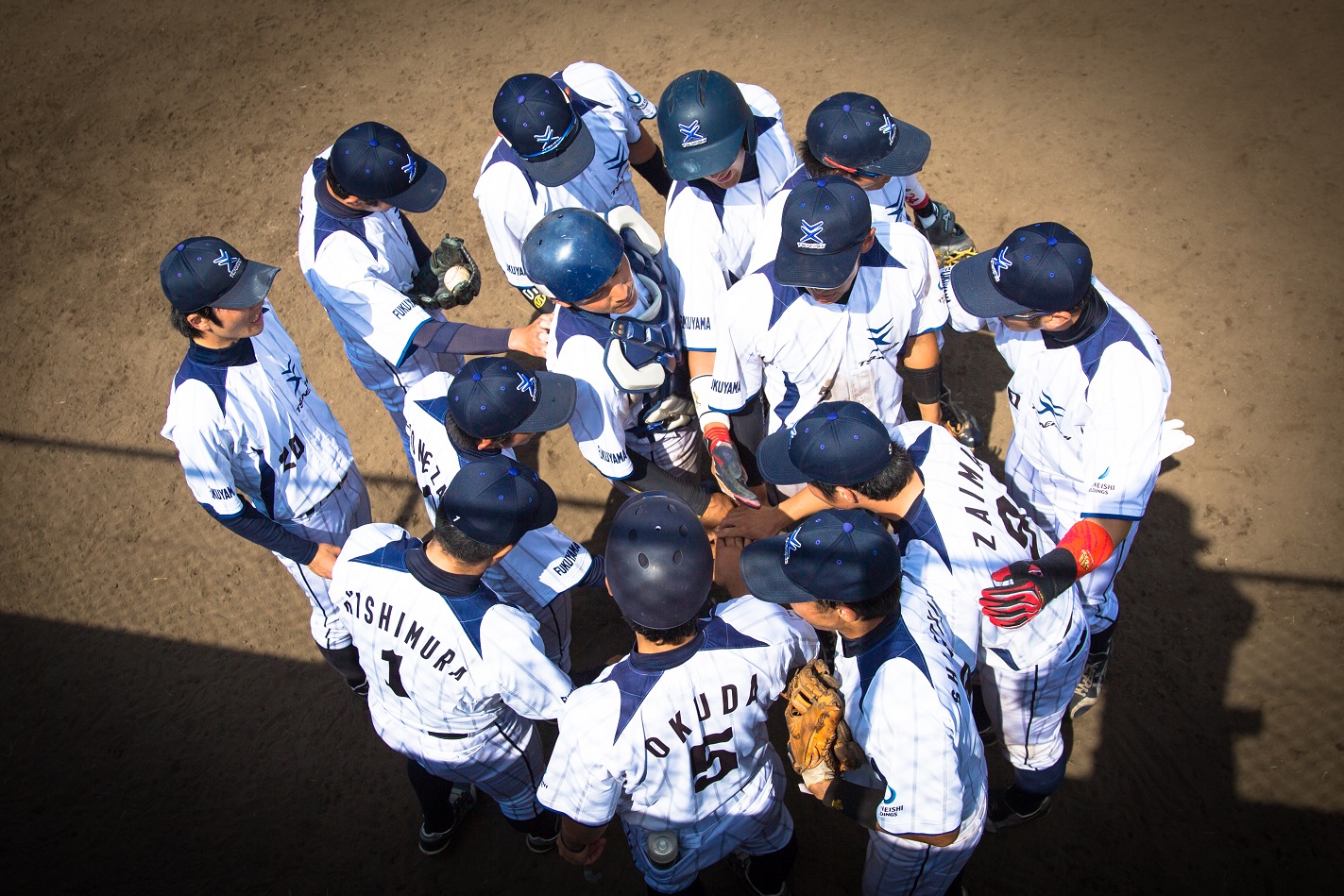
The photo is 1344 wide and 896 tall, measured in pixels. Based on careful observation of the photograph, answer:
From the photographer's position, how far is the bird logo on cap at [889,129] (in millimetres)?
3703

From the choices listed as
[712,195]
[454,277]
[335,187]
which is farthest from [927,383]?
[335,187]

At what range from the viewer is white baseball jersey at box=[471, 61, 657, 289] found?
419 centimetres

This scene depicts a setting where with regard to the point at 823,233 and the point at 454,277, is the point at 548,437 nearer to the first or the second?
the point at 454,277

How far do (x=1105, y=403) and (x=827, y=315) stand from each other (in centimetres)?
111

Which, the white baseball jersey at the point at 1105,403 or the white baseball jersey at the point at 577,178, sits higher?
the white baseball jersey at the point at 577,178

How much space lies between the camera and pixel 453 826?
3939mm

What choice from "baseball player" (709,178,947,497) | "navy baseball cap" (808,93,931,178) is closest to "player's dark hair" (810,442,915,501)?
"baseball player" (709,178,947,497)

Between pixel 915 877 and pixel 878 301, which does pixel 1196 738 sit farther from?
pixel 878 301

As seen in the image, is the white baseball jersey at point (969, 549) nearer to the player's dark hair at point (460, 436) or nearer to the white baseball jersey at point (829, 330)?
the white baseball jersey at point (829, 330)

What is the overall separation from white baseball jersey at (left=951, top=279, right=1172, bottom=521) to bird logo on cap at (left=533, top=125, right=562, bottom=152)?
214 cm

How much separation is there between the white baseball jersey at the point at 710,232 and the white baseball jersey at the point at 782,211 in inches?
3.2

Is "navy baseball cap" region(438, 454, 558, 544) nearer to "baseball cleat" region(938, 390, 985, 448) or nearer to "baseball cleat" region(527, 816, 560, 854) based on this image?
"baseball cleat" region(527, 816, 560, 854)

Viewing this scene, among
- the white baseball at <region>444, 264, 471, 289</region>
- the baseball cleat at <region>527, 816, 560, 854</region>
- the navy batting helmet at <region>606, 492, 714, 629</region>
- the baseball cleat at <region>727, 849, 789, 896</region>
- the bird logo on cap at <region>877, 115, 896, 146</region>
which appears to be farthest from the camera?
the white baseball at <region>444, 264, 471, 289</region>

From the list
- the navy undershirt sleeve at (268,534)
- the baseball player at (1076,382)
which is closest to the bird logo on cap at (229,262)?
the navy undershirt sleeve at (268,534)
